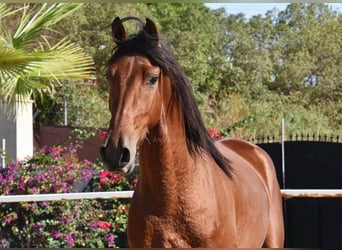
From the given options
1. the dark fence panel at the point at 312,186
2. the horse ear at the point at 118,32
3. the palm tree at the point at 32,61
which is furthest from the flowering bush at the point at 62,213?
the horse ear at the point at 118,32

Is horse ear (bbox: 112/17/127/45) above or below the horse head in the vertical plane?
above

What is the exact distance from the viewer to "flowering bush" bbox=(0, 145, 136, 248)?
→ 6676mm

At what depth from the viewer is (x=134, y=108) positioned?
298 cm

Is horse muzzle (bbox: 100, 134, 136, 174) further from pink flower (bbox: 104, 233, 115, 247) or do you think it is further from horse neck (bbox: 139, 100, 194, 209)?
pink flower (bbox: 104, 233, 115, 247)

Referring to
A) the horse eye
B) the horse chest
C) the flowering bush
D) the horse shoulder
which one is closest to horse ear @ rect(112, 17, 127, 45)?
the horse eye

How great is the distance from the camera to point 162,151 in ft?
10.8

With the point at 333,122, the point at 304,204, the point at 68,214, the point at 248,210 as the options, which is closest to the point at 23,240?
the point at 68,214

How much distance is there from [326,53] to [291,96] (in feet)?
5.18

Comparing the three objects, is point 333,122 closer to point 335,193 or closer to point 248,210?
point 335,193

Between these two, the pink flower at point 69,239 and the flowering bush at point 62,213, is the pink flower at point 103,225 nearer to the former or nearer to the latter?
the flowering bush at point 62,213

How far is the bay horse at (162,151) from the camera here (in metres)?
2.98

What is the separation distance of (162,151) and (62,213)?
3613 mm

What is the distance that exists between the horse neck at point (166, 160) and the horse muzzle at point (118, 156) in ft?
1.36

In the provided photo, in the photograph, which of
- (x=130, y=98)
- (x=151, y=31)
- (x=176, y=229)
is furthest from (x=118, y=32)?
(x=176, y=229)
